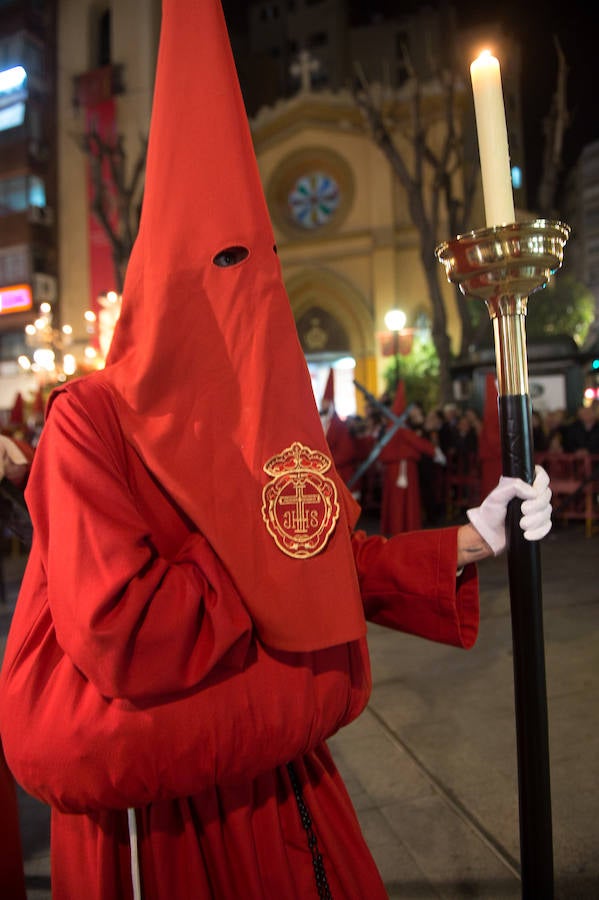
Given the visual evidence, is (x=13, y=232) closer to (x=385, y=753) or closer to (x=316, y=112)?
(x=316, y=112)

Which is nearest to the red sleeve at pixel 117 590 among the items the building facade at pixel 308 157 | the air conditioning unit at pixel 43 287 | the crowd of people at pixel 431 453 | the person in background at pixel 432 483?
the crowd of people at pixel 431 453

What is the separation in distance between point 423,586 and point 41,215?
2970cm

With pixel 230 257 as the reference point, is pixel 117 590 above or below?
below

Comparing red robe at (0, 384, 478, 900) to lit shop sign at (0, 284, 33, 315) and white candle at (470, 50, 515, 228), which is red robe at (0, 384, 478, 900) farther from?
lit shop sign at (0, 284, 33, 315)

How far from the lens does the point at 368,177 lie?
76.5ft

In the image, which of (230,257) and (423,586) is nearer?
(230,257)

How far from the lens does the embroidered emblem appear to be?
1143 millimetres

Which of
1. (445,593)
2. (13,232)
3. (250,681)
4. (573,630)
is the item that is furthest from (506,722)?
(13,232)

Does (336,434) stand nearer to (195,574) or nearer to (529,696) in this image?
(529,696)

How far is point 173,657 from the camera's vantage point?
1.02 metres

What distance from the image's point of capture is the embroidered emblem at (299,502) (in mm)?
1143

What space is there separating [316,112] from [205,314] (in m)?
26.0

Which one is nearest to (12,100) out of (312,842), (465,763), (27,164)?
(27,164)

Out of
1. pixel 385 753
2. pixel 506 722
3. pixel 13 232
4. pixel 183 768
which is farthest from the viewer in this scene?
pixel 13 232
